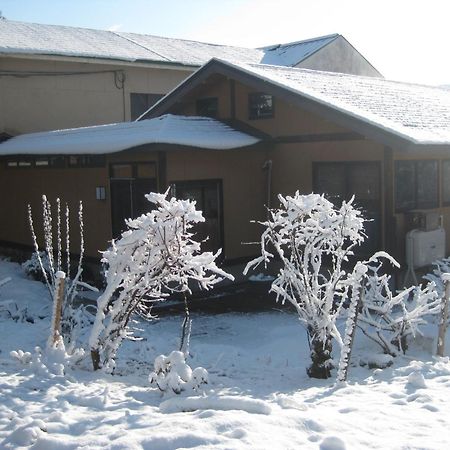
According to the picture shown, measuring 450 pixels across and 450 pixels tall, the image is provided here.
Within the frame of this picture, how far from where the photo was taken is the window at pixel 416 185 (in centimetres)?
1171

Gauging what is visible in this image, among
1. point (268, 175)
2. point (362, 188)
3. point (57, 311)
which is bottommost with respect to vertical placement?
point (57, 311)

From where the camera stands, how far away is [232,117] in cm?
1409

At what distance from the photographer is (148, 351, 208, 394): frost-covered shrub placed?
18.2ft

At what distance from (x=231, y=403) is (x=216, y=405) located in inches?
4.7

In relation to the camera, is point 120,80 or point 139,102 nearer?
point 120,80

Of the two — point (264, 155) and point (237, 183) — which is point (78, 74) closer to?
point (264, 155)

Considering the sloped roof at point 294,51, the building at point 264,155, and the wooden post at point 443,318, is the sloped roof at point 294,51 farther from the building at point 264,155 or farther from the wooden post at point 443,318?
the wooden post at point 443,318

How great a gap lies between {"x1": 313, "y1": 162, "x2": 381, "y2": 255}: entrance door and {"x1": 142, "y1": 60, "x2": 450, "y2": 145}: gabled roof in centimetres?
106

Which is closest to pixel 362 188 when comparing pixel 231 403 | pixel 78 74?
pixel 231 403

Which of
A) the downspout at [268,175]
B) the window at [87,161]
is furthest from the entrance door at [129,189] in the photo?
the downspout at [268,175]

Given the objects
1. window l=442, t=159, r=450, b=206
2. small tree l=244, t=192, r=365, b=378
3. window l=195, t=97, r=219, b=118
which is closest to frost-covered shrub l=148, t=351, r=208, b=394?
small tree l=244, t=192, r=365, b=378

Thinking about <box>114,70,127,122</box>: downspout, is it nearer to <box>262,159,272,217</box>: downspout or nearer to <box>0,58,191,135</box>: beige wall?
<box>0,58,191,135</box>: beige wall

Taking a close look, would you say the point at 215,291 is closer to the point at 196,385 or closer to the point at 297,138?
the point at 297,138

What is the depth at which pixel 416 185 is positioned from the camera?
12.1 meters
